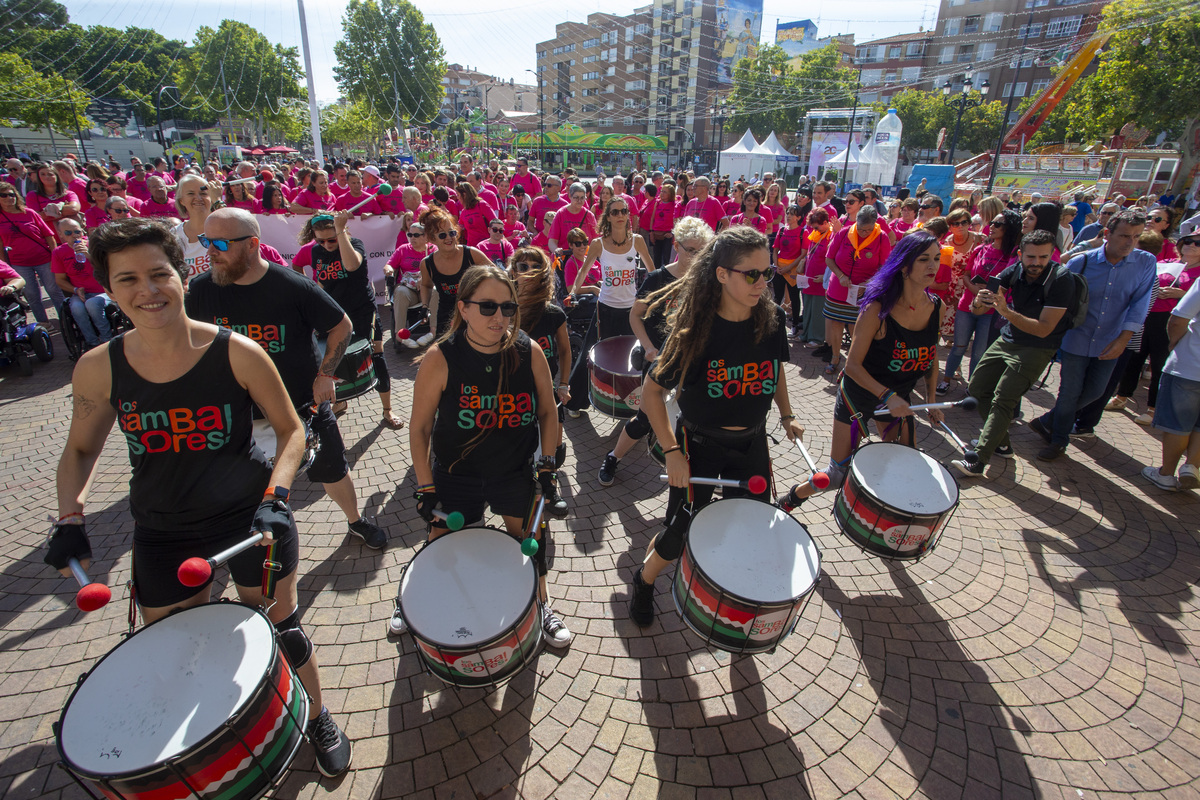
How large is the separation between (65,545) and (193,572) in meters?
0.69

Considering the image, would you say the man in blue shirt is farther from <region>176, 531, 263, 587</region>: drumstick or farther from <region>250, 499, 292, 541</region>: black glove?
<region>176, 531, 263, 587</region>: drumstick

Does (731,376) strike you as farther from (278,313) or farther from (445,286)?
(445,286)

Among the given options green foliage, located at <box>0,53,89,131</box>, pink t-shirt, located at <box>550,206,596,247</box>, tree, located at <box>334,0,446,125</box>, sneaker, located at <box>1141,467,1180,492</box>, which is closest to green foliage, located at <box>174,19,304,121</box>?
tree, located at <box>334,0,446,125</box>

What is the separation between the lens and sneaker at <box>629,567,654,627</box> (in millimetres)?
3207

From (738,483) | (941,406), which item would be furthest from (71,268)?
(941,406)

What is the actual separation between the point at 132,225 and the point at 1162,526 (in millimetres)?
6852

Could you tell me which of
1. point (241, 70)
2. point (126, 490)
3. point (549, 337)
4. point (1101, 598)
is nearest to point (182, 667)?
point (549, 337)

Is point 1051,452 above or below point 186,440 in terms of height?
below

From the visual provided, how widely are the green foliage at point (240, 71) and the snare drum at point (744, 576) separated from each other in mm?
65292

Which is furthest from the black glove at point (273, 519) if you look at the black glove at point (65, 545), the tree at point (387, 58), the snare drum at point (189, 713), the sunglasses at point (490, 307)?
the tree at point (387, 58)

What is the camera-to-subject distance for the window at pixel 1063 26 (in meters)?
53.7

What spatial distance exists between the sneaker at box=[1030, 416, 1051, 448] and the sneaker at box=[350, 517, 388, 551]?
6.34 m

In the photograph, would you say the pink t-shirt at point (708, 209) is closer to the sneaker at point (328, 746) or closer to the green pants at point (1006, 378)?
the green pants at point (1006, 378)

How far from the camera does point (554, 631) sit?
3107 millimetres
